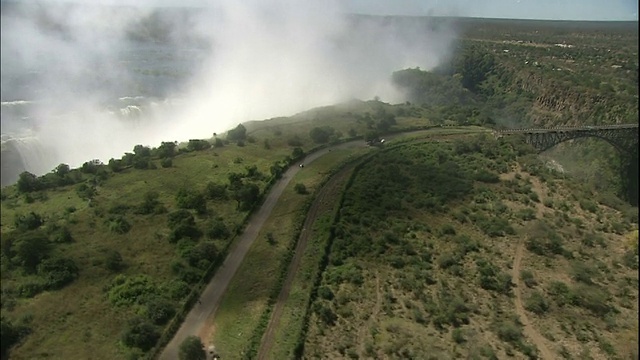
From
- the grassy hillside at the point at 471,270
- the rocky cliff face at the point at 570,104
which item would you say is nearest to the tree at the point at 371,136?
the grassy hillside at the point at 471,270

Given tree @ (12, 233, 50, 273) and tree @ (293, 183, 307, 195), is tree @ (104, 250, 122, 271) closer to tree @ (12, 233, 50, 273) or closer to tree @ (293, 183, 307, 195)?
tree @ (12, 233, 50, 273)

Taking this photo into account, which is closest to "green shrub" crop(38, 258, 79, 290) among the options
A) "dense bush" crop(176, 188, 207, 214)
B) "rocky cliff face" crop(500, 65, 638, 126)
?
"dense bush" crop(176, 188, 207, 214)

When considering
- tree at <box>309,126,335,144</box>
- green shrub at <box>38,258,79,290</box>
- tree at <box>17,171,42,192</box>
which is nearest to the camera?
green shrub at <box>38,258,79,290</box>

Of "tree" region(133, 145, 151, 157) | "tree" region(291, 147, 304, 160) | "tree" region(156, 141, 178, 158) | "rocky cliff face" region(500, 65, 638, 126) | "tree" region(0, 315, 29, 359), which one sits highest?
"tree" region(133, 145, 151, 157)

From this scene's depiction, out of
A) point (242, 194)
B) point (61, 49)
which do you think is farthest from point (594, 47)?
point (61, 49)

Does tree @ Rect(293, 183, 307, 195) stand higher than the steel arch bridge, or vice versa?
tree @ Rect(293, 183, 307, 195)

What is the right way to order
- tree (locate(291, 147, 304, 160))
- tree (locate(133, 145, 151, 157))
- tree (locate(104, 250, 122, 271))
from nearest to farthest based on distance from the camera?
1. tree (locate(104, 250, 122, 271))
2. tree (locate(133, 145, 151, 157))
3. tree (locate(291, 147, 304, 160))

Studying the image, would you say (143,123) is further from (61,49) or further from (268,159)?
(268,159)
